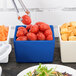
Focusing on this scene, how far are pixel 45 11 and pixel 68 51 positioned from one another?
2.17ft

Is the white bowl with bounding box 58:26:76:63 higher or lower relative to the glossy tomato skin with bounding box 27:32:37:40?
lower

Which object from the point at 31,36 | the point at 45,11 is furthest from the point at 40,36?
the point at 45,11

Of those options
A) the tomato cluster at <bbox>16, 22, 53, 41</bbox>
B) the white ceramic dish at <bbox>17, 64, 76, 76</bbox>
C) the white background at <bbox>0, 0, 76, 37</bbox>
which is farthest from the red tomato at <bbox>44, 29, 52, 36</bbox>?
the white background at <bbox>0, 0, 76, 37</bbox>

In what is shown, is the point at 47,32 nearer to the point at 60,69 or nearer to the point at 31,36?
the point at 31,36

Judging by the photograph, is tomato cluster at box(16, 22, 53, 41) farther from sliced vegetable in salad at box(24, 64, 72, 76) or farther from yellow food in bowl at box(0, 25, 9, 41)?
sliced vegetable in salad at box(24, 64, 72, 76)

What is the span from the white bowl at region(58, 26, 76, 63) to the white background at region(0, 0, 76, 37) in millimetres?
634

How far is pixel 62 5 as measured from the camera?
5.98ft

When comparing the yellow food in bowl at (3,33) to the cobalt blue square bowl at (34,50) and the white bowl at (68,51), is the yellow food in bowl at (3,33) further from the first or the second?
the white bowl at (68,51)

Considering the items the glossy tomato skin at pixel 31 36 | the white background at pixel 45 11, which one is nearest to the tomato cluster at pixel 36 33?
the glossy tomato skin at pixel 31 36

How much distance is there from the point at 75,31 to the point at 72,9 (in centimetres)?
63

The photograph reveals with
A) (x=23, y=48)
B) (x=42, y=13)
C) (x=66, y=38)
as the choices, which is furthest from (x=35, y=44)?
(x=42, y=13)

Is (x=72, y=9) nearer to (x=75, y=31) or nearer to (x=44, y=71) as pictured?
(x=75, y=31)

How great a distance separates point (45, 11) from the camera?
6.01ft

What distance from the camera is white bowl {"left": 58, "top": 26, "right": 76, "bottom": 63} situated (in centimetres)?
121
